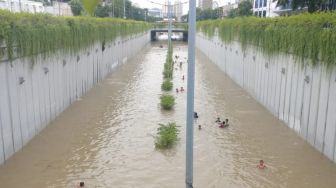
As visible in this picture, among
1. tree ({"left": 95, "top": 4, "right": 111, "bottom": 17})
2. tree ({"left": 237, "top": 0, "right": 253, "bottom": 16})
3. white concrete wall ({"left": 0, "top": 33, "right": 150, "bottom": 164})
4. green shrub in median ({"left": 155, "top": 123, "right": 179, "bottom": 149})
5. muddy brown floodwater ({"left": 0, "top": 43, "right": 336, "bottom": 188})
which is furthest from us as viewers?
tree ({"left": 95, "top": 4, "right": 111, "bottom": 17})

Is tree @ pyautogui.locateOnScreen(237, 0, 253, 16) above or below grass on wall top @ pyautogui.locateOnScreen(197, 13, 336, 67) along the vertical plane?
above

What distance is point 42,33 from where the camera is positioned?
437 inches

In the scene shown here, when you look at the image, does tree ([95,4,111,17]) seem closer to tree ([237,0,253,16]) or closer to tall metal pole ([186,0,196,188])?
tree ([237,0,253,16])

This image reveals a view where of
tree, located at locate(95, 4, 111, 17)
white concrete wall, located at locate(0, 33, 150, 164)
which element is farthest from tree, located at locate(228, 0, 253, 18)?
white concrete wall, located at locate(0, 33, 150, 164)

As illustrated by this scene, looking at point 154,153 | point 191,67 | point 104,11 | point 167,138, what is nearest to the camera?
point 191,67

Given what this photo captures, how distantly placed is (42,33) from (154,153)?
497 cm

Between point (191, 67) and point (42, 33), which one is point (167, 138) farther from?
point (191, 67)

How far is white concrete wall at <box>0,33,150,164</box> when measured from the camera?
8.75 metres

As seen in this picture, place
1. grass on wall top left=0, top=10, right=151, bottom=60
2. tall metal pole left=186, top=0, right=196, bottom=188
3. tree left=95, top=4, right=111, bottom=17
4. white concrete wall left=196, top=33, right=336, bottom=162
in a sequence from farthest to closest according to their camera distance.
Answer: tree left=95, top=4, right=111, bottom=17 → white concrete wall left=196, top=33, right=336, bottom=162 → grass on wall top left=0, top=10, right=151, bottom=60 → tall metal pole left=186, top=0, right=196, bottom=188

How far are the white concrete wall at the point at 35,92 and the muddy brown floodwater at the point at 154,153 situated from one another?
0.37 meters

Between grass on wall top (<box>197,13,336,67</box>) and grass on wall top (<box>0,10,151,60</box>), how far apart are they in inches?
299

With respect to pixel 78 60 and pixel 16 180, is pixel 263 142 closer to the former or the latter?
pixel 16 180

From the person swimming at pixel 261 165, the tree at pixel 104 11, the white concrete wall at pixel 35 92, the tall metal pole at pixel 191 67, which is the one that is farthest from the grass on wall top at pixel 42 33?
the tree at pixel 104 11

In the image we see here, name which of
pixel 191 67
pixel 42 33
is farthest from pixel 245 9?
pixel 191 67
